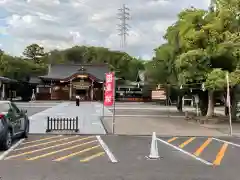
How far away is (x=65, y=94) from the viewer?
6594cm

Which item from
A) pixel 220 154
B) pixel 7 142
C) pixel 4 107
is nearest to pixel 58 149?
pixel 7 142

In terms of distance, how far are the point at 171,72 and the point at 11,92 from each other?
125ft

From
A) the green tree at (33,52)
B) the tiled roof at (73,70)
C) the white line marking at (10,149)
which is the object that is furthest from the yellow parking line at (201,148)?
the green tree at (33,52)

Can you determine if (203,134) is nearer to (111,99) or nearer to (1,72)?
(111,99)

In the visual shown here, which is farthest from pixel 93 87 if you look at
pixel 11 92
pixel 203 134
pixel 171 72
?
pixel 203 134

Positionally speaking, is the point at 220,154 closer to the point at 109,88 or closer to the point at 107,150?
the point at 107,150

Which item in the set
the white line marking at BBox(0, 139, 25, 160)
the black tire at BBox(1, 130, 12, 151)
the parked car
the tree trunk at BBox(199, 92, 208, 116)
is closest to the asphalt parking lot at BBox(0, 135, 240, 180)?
the white line marking at BBox(0, 139, 25, 160)

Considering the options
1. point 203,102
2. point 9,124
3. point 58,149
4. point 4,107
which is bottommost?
point 58,149

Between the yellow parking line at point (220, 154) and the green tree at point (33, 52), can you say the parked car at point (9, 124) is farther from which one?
the green tree at point (33, 52)

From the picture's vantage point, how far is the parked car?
1127cm

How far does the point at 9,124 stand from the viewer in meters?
11.8

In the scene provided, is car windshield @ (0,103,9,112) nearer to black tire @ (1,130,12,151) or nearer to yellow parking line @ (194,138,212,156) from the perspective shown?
black tire @ (1,130,12,151)

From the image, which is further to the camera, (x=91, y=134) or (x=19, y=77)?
(x=19, y=77)

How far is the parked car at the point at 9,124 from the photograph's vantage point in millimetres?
11266
